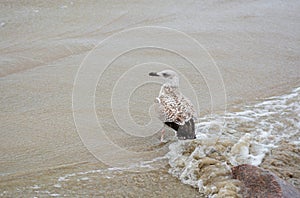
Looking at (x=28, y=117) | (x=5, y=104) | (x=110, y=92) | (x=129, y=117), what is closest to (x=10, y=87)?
(x=5, y=104)

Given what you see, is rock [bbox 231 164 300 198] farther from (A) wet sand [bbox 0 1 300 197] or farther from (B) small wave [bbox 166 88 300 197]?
(A) wet sand [bbox 0 1 300 197]

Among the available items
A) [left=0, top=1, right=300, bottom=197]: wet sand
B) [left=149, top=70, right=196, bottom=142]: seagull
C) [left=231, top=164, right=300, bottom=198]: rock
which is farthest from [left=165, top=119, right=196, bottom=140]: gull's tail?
[left=231, top=164, right=300, bottom=198]: rock

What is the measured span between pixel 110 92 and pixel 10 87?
136cm

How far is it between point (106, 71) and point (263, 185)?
11.2 ft

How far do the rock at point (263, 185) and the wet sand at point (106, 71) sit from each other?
0.47 m

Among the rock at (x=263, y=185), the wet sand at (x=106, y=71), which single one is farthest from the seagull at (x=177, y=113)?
the rock at (x=263, y=185)

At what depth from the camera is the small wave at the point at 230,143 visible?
382cm

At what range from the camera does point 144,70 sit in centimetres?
625

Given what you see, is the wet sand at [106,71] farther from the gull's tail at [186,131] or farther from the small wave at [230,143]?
the gull's tail at [186,131]

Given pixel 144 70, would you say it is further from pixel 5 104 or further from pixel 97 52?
pixel 5 104

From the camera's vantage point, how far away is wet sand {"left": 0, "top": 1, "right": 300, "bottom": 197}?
3.81 metres

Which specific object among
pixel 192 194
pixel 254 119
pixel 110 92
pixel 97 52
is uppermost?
pixel 97 52

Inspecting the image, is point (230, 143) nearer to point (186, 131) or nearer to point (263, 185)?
point (186, 131)

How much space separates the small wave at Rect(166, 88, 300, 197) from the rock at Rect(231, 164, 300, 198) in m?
0.11
